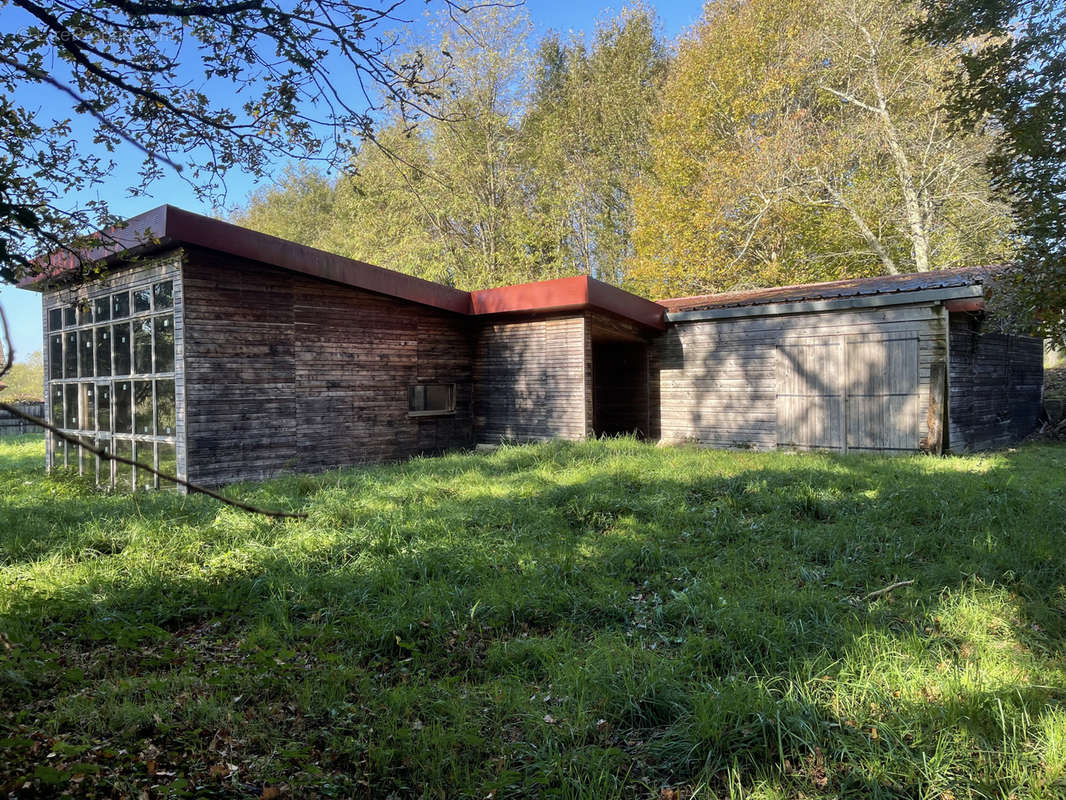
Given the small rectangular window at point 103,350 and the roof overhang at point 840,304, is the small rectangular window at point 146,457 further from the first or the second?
the roof overhang at point 840,304

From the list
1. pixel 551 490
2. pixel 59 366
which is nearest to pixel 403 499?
pixel 551 490

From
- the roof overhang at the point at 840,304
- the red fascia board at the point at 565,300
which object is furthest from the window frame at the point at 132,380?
the roof overhang at the point at 840,304

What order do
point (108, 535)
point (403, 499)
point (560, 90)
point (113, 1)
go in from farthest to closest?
point (560, 90) < point (403, 499) < point (108, 535) < point (113, 1)

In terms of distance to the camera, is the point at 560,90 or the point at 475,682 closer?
the point at 475,682

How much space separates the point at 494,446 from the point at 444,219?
13.3 m

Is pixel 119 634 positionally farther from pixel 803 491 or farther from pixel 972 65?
pixel 972 65

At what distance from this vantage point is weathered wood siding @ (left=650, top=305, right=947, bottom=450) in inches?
404

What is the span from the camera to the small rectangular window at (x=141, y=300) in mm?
9664

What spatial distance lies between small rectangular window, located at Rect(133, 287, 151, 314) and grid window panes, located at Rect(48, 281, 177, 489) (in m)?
0.01

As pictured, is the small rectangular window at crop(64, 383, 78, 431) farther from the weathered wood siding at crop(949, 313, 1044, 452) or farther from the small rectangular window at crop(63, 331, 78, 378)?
the weathered wood siding at crop(949, 313, 1044, 452)

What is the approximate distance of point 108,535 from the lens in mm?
5750

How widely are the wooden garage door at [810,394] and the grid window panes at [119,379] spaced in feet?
33.4

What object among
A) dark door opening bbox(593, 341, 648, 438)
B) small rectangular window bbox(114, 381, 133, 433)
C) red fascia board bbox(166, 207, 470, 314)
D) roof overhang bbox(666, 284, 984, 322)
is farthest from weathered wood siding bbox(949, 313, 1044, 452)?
small rectangular window bbox(114, 381, 133, 433)

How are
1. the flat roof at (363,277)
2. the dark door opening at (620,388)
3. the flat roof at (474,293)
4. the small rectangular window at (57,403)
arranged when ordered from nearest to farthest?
the flat roof at (363,277) < the flat roof at (474,293) < the small rectangular window at (57,403) < the dark door opening at (620,388)
